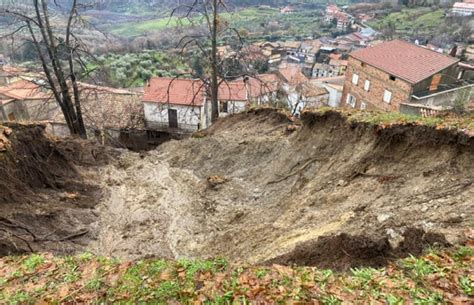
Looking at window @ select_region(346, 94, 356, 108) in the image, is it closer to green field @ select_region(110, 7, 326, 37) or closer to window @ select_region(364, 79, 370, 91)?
window @ select_region(364, 79, 370, 91)

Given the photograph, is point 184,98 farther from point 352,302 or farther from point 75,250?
point 352,302

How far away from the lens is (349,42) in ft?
266

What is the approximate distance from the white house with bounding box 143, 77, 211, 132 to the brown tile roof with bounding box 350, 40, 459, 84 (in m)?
14.9

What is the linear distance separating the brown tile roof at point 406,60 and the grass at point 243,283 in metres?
23.4

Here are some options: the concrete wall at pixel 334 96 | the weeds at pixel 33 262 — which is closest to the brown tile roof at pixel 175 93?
the concrete wall at pixel 334 96

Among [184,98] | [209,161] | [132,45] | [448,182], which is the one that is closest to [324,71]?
[132,45]

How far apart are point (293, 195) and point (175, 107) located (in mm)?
18681

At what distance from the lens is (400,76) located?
2453 cm

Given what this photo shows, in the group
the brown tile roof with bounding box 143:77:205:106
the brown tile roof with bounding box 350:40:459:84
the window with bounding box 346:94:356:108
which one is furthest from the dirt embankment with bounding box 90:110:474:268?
the window with bounding box 346:94:356:108

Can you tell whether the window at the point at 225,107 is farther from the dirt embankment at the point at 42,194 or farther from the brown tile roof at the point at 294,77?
the dirt embankment at the point at 42,194

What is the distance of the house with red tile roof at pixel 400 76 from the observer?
24125mm

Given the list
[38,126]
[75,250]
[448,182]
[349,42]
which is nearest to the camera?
[448,182]

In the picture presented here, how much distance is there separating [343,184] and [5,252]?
697 cm

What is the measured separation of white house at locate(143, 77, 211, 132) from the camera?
25141 millimetres
